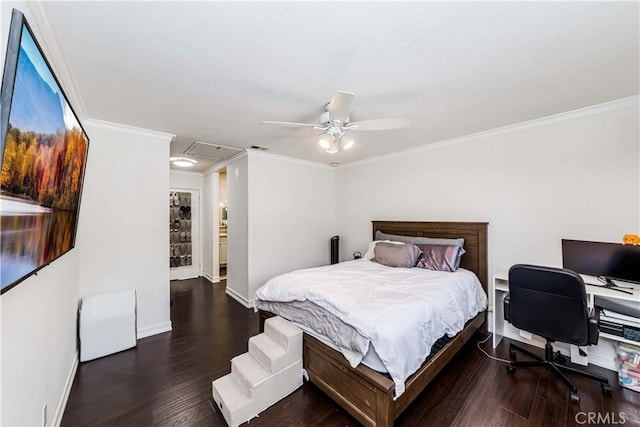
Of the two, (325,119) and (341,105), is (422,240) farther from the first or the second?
(341,105)

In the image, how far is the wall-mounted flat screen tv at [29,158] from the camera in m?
0.94

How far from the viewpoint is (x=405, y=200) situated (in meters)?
4.18

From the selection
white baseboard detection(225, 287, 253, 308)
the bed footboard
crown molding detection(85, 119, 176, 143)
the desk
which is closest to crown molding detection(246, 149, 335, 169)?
crown molding detection(85, 119, 176, 143)

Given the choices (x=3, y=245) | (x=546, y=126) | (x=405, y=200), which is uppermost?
(x=546, y=126)

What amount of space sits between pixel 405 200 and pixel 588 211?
209cm

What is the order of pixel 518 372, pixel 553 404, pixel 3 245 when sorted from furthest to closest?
1. pixel 518 372
2. pixel 553 404
3. pixel 3 245

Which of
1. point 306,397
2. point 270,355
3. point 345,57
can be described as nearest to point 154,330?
point 270,355

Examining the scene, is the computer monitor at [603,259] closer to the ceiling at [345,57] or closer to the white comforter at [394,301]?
the white comforter at [394,301]

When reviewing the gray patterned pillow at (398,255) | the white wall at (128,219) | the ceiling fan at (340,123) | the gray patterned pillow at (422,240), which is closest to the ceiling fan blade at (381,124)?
the ceiling fan at (340,123)

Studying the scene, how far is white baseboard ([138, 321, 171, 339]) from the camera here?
3.11 m

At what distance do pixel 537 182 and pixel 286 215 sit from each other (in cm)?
356

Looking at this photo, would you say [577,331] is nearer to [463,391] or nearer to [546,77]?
[463,391]

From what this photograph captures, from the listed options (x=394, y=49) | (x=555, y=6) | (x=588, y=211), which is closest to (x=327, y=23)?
(x=394, y=49)

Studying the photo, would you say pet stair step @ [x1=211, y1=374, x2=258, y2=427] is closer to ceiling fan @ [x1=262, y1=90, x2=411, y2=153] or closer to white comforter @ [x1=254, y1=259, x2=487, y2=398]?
white comforter @ [x1=254, y1=259, x2=487, y2=398]
